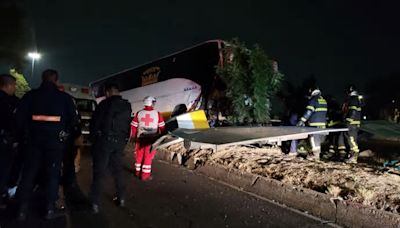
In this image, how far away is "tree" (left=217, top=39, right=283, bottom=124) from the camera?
32.8 ft

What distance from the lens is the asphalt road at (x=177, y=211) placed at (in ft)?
13.9

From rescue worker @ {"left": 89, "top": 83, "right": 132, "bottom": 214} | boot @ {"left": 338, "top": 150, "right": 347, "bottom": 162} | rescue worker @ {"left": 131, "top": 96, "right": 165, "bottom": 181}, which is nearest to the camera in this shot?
rescue worker @ {"left": 89, "top": 83, "right": 132, "bottom": 214}

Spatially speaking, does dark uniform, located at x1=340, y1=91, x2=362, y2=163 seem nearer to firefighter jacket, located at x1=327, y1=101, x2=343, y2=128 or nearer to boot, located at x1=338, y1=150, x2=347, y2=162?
boot, located at x1=338, y1=150, x2=347, y2=162

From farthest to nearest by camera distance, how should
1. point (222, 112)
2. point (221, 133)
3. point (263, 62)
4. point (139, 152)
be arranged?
1. point (222, 112)
2. point (263, 62)
3. point (221, 133)
4. point (139, 152)

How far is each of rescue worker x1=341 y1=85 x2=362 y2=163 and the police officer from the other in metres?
6.68

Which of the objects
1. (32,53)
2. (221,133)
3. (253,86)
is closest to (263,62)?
(253,86)

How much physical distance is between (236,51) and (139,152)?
17.3 feet

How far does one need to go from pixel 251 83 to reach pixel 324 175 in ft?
16.5

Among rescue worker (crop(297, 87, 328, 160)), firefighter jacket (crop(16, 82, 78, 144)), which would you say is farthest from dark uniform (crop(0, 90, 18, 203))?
rescue worker (crop(297, 87, 328, 160))

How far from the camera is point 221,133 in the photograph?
23.8 ft

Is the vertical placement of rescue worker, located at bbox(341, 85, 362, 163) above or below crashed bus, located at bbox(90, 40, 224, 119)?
below

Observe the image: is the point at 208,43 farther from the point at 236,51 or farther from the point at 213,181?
the point at 213,181

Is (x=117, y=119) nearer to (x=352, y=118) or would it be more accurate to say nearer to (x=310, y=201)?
(x=310, y=201)

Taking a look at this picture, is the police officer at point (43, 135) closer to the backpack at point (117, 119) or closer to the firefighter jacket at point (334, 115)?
the backpack at point (117, 119)
